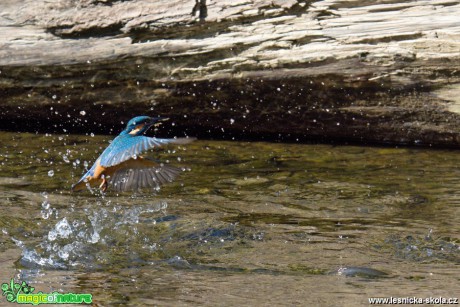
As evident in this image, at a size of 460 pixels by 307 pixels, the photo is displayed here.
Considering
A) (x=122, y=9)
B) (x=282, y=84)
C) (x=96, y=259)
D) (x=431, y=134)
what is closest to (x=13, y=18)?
(x=122, y=9)

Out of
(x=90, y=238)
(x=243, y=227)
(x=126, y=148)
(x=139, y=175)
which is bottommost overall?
(x=243, y=227)

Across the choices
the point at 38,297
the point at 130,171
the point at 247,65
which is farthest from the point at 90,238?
the point at 247,65

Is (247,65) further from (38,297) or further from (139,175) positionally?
(38,297)

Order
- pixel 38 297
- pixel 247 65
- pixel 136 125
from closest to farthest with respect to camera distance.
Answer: pixel 38 297
pixel 136 125
pixel 247 65

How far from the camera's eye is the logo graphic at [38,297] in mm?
3447

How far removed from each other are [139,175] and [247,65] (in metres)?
1.51

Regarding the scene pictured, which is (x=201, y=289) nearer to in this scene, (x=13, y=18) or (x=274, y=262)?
(x=274, y=262)

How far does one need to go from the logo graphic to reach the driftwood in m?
2.88

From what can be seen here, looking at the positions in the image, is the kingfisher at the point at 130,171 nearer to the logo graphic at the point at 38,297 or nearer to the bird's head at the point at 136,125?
the bird's head at the point at 136,125

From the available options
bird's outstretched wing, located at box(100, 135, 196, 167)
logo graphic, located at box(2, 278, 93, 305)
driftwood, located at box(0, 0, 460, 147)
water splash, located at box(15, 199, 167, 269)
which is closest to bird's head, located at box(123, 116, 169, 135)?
bird's outstretched wing, located at box(100, 135, 196, 167)

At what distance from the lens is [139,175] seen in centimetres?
493

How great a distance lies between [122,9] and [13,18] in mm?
862

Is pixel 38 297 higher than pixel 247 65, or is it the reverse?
pixel 247 65

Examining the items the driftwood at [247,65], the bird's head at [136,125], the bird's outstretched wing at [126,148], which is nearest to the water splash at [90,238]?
the bird's outstretched wing at [126,148]
